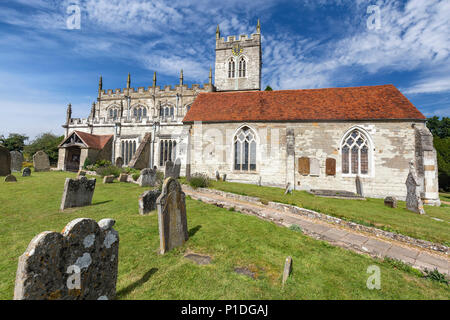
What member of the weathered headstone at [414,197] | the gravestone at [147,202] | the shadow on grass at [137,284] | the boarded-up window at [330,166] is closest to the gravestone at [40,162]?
the gravestone at [147,202]

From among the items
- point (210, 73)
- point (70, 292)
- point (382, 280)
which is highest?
point (210, 73)

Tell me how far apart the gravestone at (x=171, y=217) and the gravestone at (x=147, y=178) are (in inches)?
356

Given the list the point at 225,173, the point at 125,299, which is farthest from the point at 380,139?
the point at 125,299

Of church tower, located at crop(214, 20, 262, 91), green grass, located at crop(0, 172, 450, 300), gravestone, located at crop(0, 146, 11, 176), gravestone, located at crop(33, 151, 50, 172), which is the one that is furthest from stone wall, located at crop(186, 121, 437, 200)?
gravestone, located at crop(33, 151, 50, 172)

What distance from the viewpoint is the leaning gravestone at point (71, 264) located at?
200 cm

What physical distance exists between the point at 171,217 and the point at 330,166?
13554 mm

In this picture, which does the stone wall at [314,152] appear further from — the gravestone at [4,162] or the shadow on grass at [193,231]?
the gravestone at [4,162]

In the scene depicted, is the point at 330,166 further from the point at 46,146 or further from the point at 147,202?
the point at 46,146

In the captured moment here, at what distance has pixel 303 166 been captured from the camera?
49.1 feet

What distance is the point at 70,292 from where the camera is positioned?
238 cm

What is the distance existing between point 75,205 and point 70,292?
7.24m

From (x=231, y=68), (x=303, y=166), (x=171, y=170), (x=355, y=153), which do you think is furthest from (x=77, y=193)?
(x=231, y=68)

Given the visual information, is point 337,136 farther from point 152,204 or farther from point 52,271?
point 52,271

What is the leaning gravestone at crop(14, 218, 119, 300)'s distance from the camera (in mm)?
2004
